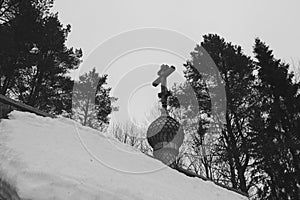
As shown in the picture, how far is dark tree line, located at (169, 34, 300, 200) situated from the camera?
451 inches

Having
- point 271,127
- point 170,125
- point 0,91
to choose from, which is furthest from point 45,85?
point 271,127

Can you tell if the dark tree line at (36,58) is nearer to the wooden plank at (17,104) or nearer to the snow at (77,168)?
the wooden plank at (17,104)

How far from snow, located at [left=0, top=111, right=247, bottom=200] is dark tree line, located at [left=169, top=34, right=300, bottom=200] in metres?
6.64

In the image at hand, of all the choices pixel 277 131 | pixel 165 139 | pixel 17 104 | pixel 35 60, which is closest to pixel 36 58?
pixel 35 60

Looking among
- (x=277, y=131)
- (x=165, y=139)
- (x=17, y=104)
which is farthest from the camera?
(x=277, y=131)

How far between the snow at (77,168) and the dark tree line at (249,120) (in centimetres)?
664

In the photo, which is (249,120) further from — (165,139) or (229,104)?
(165,139)

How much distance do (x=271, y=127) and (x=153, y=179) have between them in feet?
29.5

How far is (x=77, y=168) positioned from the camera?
375 centimetres

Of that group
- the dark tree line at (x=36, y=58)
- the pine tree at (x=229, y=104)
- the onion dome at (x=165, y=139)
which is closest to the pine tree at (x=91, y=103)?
the dark tree line at (x=36, y=58)

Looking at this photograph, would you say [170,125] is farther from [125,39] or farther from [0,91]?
[0,91]

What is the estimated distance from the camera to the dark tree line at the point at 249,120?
11.5 meters

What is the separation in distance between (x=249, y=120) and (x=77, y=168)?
400 inches

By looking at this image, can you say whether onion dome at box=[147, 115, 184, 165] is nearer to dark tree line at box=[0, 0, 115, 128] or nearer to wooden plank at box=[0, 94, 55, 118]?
wooden plank at box=[0, 94, 55, 118]
